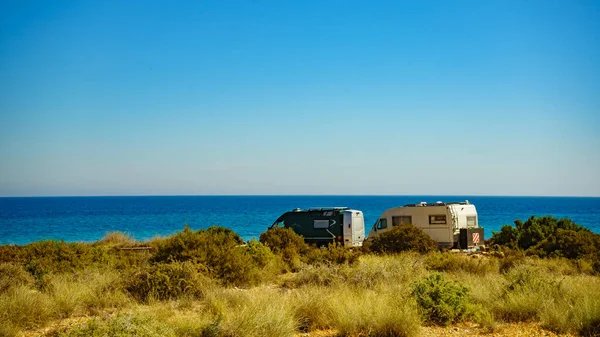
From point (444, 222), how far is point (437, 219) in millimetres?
340

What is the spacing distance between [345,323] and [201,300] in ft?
12.8

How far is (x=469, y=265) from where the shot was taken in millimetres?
14742

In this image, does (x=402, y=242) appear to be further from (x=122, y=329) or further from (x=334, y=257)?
(x=122, y=329)

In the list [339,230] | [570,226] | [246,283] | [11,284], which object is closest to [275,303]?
[246,283]

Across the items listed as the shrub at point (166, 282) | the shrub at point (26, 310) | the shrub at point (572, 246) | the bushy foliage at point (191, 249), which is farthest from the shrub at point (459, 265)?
the shrub at point (26, 310)

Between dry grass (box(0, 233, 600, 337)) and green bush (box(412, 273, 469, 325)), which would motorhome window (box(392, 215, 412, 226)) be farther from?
green bush (box(412, 273, 469, 325))

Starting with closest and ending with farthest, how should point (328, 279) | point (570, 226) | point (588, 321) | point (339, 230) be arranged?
1. point (588, 321)
2. point (328, 279)
3. point (570, 226)
4. point (339, 230)

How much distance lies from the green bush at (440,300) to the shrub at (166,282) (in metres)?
4.81

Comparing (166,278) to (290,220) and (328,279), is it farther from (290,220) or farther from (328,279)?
(290,220)

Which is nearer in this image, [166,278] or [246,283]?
[166,278]

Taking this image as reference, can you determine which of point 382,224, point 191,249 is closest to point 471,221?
point 382,224

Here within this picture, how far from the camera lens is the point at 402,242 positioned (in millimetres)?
19953

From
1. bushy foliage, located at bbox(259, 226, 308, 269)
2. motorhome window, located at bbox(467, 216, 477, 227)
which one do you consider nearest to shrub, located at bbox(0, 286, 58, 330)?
bushy foliage, located at bbox(259, 226, 308, 269)

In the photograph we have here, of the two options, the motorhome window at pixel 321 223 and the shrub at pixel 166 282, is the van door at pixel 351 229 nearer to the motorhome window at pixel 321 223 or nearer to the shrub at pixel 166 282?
the motorhome window at pixel 321 223
